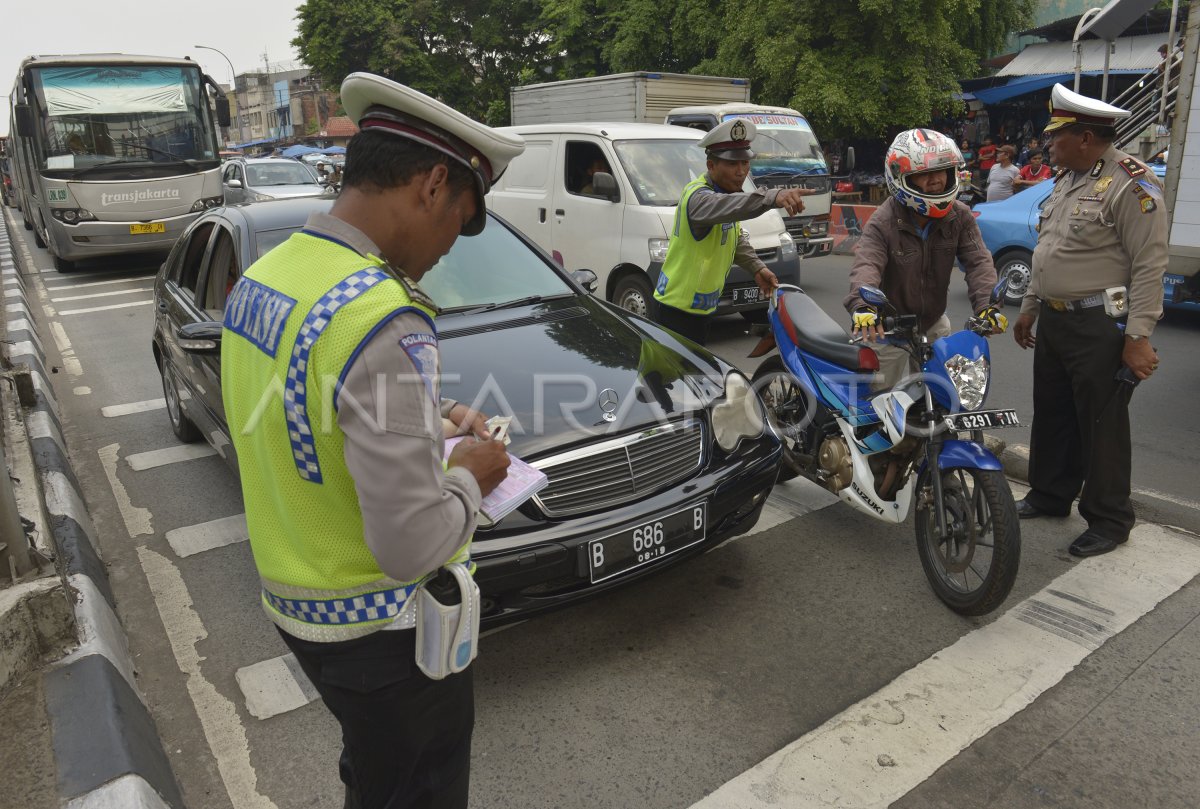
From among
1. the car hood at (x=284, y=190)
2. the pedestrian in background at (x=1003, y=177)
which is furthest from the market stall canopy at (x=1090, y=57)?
the car hood at (x=284, y=190)

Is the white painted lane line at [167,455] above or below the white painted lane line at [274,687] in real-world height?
below


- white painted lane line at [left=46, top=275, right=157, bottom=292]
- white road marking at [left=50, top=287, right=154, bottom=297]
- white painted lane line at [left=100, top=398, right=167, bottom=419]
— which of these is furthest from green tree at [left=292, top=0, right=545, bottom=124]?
white painted lane line at [left=100, top=398, right=167, bottom=419]

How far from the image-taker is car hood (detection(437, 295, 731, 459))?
324 centimetres

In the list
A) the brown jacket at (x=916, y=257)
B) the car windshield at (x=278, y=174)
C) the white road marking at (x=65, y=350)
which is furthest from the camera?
the car windshield at (x=278, y=174)

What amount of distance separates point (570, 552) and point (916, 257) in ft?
6.94

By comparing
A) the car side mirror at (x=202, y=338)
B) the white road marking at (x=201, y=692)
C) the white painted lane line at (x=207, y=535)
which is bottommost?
the white painted lane line at (x=207, y=535)

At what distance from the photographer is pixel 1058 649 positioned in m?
3.19

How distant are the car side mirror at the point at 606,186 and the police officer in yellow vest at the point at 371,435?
646 centimetres

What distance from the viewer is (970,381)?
132 inches

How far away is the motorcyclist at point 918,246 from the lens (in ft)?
11.8

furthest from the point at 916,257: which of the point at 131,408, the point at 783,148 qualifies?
the point at 783,148

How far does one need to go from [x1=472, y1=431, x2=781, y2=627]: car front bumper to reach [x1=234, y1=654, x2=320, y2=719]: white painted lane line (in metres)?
0.77

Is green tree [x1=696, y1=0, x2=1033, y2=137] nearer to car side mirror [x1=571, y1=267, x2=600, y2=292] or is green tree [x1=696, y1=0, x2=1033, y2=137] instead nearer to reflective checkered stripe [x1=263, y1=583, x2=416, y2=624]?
car side mirror [x1=571, y1=267, x2=600, y2=292]

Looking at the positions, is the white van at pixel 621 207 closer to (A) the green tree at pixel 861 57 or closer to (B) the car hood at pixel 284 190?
(B) the car hood at pixel 284 190
